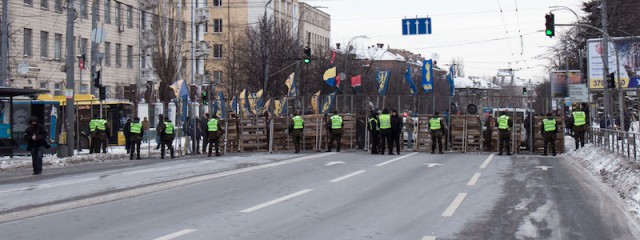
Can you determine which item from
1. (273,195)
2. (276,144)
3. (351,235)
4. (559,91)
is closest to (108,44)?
(276,144)

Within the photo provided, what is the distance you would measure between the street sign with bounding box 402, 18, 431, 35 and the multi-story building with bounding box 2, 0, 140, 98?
15495 millimetres

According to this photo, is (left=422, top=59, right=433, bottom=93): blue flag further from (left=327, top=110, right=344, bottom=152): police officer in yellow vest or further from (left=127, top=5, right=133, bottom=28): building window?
(left=127, top=5, right=133, bottom=28): building window

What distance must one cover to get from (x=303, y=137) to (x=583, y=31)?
37323 millimetres

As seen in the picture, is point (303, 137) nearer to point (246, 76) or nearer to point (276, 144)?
point (276, 144)

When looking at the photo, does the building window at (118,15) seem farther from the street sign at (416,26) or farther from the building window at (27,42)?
the street sign at (416,26)

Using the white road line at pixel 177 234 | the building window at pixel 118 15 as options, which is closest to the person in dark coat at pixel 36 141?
the white road line at pixel 177 234

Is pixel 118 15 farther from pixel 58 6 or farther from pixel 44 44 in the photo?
pixel 44 44

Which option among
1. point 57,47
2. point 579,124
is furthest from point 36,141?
point 57,47

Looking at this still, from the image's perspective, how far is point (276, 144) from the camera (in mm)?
31750

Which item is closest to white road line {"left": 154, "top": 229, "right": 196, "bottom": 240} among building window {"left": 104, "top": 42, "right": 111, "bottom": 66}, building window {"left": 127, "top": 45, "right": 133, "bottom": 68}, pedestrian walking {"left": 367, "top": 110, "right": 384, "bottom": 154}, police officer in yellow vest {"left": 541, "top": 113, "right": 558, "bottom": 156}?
pedestrian walking {"left": 367, "top": 110, "right": 384, "bottom": 154}

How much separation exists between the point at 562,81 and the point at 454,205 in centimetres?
4924

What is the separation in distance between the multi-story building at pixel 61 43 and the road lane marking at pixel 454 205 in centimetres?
2905

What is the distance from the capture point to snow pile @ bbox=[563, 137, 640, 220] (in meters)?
14.4

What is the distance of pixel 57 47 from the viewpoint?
51.9 metres
